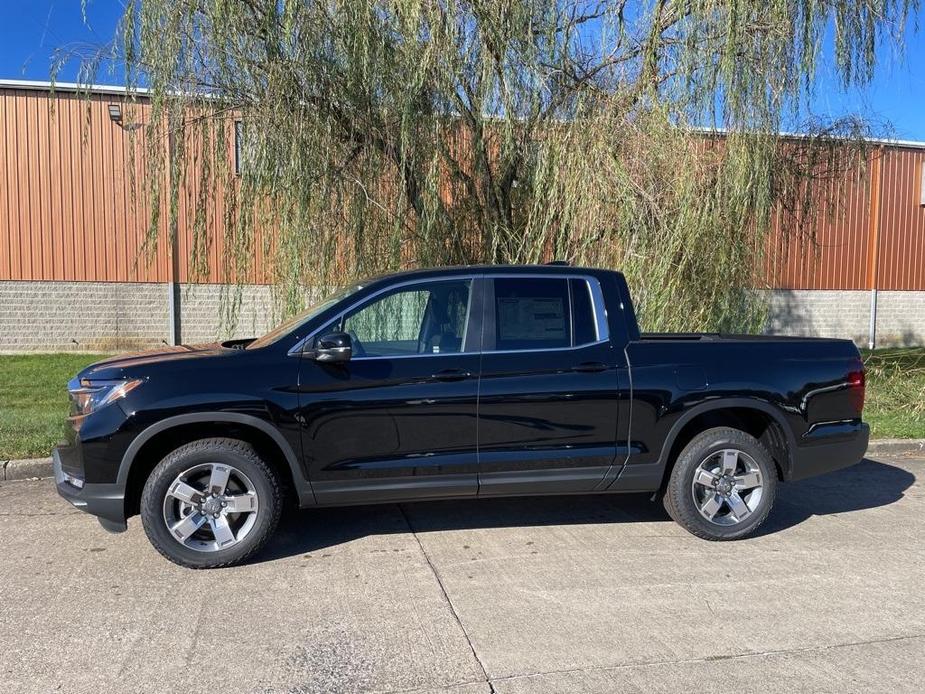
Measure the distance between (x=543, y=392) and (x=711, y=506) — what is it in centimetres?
142

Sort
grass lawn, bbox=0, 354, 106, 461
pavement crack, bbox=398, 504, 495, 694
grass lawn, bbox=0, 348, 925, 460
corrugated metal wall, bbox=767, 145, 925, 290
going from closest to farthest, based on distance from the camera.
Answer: pavement crack, bbox=398, 504, 495, 694
grass lawn, bbox=0, 354, 106, 461
grass lawn, bbox=0, 348, 925, 460
corrugated metal wall, bbox=767, 145, 925, 290

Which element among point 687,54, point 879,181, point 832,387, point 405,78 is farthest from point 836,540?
point 879,181

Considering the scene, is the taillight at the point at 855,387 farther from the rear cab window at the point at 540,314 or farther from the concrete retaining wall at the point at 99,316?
the concrete retaining wall at the point at 99,316

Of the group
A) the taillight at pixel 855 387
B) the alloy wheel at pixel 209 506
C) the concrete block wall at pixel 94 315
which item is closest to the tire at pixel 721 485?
the taillight at pixel 855 387

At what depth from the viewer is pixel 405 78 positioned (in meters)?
7.45

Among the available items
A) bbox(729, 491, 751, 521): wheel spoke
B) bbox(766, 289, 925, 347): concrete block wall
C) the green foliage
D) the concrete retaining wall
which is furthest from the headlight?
bbox(766, 289, 925, 347): concrete block wall

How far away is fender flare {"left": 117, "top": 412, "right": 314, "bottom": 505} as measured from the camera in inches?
161

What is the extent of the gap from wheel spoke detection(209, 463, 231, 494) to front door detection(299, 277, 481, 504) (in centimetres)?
49

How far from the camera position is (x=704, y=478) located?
475 cm

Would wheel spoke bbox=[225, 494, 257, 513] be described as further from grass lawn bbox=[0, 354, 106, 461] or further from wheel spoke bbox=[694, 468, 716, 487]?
grass lawn bbox=[0, 354, 106, 461]

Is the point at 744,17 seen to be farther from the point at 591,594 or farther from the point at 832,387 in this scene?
the point at 591,594

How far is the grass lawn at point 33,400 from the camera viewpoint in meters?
6.74

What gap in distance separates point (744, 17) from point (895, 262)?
1597 cm

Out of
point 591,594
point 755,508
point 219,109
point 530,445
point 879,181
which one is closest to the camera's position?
point 591,594
